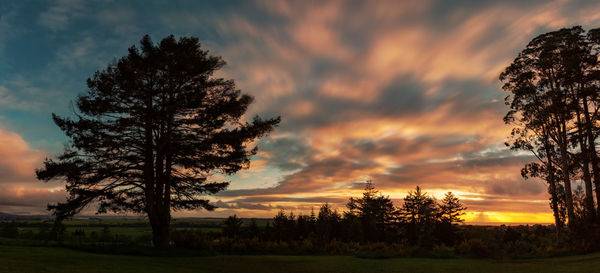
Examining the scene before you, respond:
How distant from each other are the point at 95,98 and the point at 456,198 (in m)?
50.9

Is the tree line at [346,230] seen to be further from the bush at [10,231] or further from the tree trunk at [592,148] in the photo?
the bush at [10,231]

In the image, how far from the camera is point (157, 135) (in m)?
22.0

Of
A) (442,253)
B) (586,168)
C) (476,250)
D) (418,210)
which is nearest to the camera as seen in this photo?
(442,253)

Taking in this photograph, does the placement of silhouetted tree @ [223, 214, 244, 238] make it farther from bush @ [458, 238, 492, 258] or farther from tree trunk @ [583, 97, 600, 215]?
tree trunk @ [583, 97, 600, 215]

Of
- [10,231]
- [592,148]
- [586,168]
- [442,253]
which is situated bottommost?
[10,231]

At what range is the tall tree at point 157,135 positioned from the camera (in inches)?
811

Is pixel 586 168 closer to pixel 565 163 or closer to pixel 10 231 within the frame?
pixel 565 163

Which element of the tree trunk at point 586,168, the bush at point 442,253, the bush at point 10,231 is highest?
the tree trunk at point 586,168

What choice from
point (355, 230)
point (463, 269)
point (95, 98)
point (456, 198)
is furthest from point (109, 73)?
point (456, 198)

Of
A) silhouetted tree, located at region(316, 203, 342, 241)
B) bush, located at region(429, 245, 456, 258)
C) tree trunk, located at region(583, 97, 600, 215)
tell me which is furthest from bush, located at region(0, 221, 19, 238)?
tree trunk, located at region(583, 97, 600, 215)

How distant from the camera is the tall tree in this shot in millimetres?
20609

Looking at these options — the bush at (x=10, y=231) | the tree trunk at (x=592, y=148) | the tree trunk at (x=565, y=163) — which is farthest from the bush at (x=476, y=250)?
the bush at (x=10, y=231)

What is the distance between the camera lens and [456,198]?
5516 cm

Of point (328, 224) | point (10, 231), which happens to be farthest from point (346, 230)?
point (10, 231)
